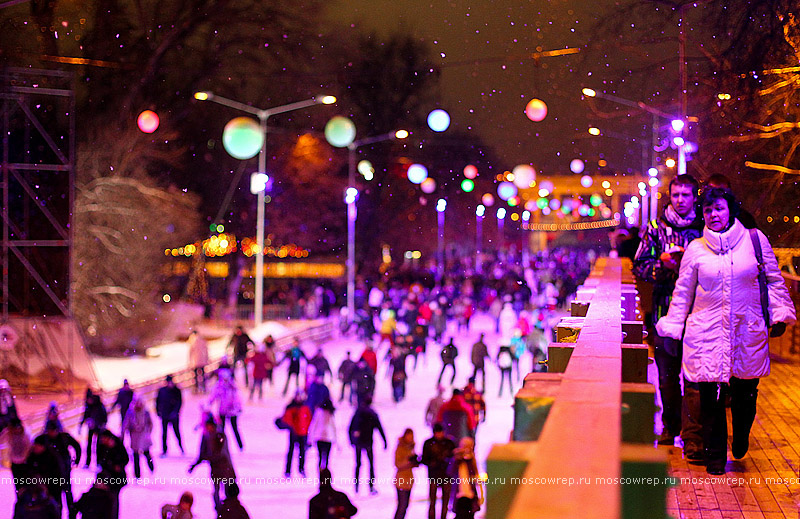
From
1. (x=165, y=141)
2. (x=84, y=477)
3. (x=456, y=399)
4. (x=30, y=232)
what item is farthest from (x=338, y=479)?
(x=165, y=141)

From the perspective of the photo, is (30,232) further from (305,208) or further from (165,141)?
(305,208)

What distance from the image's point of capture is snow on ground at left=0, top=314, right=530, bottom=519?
1159cm

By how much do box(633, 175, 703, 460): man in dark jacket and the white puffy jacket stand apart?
0.32 meters

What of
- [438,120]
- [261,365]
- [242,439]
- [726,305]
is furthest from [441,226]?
[726,305]

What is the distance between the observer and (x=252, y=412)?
17547 millimetres

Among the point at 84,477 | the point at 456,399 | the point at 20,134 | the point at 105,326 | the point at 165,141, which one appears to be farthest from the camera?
the point at 165,141

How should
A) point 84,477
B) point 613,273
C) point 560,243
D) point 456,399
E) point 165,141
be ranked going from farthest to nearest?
1. point 560,243
2. point 165,141
3. point 84,477
4. point 456,399
5. point 613,273

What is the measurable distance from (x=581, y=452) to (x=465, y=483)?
25.7 ft

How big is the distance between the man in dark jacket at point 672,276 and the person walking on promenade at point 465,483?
329 cm

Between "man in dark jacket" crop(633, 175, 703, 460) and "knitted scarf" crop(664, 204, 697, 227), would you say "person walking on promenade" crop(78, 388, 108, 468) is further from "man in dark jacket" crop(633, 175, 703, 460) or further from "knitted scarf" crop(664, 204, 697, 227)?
"knitted scarf" crop(664, 204, 697, 227)

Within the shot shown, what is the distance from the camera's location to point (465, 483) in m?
8.84

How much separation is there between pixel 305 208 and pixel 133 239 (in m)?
15.9

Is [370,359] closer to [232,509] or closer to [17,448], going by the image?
[17,448]

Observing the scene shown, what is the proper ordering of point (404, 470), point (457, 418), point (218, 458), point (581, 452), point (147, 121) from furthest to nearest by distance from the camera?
point (147, 121)
point (457, 418)
point (218, 458)
point (404, 470)
point (581, 452)
